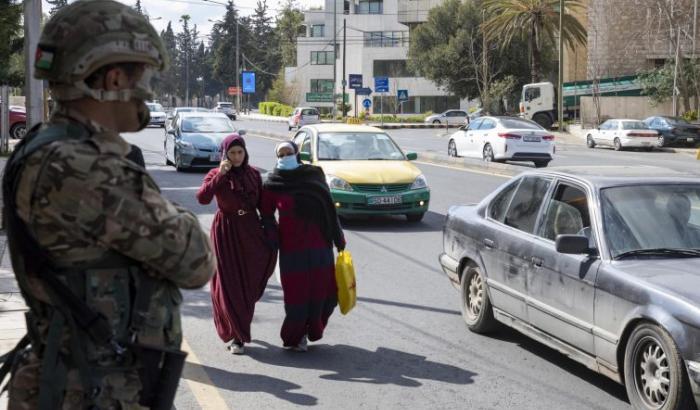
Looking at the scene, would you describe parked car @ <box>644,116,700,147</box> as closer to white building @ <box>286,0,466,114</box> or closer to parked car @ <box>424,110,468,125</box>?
parked car @ <box>424,110,468,125</box>

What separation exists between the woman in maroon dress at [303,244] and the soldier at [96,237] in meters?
4.39

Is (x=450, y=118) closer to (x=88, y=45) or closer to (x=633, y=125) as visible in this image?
(x=633, y=125)

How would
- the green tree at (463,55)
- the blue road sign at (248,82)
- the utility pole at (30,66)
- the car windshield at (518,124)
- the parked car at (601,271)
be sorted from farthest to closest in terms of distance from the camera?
1. the blue road sign at (248,82)
2. the green tree at (463,55)
3. the car windshield at (518,124)
4. the utility pole at (30,66)
5. the parked car at (601,271)

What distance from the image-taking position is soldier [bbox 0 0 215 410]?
2.43m

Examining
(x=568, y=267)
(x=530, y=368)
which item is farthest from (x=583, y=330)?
(x=530, y=368)

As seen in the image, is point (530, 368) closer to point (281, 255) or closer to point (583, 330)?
point (583, 330)

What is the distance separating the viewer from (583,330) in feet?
19.6

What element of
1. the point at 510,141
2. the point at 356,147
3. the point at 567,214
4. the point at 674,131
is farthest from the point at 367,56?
the point at 567,214

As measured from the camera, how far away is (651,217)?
6.25 metres

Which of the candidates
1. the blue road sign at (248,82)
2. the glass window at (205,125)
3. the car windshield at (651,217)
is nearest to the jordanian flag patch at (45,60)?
the car windshield at (651,217)

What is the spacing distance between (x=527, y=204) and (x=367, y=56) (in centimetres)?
8499

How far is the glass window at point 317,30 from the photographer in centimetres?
10407

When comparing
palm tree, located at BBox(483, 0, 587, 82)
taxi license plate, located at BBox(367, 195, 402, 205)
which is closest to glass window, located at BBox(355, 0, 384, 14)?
palm tree, located at BBox(483, 0, 587, 82)

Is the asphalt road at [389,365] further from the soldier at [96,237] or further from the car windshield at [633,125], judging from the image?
the car windshield at [633,125]
